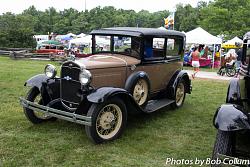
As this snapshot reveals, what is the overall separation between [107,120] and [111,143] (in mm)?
386

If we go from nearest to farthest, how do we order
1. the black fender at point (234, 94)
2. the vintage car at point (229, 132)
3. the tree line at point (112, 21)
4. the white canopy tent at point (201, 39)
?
the vintage car at point (229, 132) → the black fender at point (234, 94) → the white canopy tent at point (201, 39) → the tree line at point (112, 21)

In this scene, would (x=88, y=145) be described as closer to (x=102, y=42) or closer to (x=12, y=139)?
(x=12, y=139)

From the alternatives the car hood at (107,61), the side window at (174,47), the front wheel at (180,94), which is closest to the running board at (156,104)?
the front wheel at (180,94)

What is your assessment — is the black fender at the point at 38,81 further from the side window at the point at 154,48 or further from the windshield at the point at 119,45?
the side window at the point at 154,48

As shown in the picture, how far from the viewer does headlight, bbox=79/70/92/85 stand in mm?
4855

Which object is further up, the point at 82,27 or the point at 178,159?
the point at 82,27

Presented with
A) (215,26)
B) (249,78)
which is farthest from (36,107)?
(215,26)

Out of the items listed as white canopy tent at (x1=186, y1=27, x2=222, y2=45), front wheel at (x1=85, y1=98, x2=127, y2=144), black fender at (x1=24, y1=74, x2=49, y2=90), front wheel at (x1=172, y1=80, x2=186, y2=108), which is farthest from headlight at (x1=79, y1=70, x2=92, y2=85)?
white canopy tent at (x1=186, y1=27, x2=222, y2=45)

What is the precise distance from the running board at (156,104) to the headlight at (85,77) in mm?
1521

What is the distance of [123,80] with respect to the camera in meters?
5.70

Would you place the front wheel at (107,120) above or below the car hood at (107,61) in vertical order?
below

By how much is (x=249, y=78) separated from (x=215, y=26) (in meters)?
35.5

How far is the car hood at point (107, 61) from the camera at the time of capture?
5277mm

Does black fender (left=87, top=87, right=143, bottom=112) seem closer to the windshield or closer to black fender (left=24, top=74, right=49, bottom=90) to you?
the windshield
